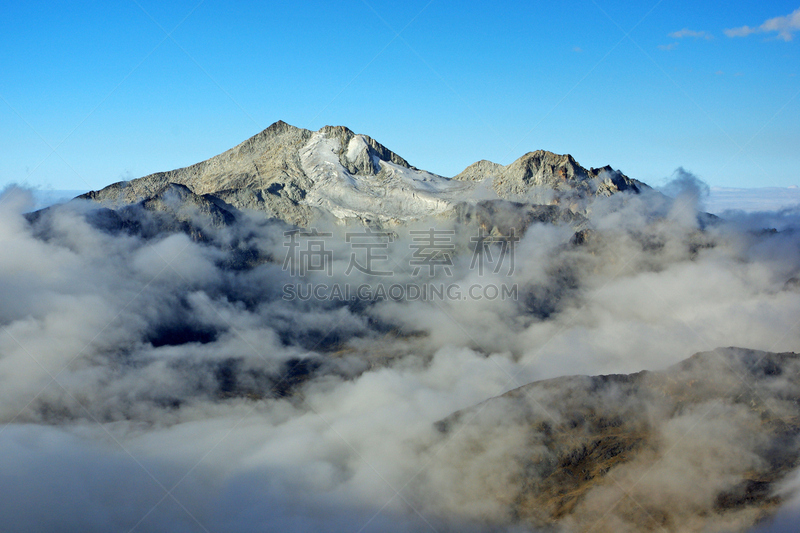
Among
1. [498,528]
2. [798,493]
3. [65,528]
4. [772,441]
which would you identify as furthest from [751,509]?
[65,528]

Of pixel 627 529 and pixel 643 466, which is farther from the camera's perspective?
pixel 643 466

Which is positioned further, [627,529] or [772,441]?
[772,441]

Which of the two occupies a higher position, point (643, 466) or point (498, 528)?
point (643, 466)

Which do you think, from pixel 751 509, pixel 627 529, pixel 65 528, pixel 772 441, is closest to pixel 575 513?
pixel 627 529

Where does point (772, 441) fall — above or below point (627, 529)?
above

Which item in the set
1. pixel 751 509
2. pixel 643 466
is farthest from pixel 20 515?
pixel 751 509

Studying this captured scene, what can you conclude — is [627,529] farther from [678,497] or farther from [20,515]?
[20,515]

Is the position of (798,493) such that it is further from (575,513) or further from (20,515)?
(20,515)

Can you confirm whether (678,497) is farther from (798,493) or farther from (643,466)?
(798,493)
